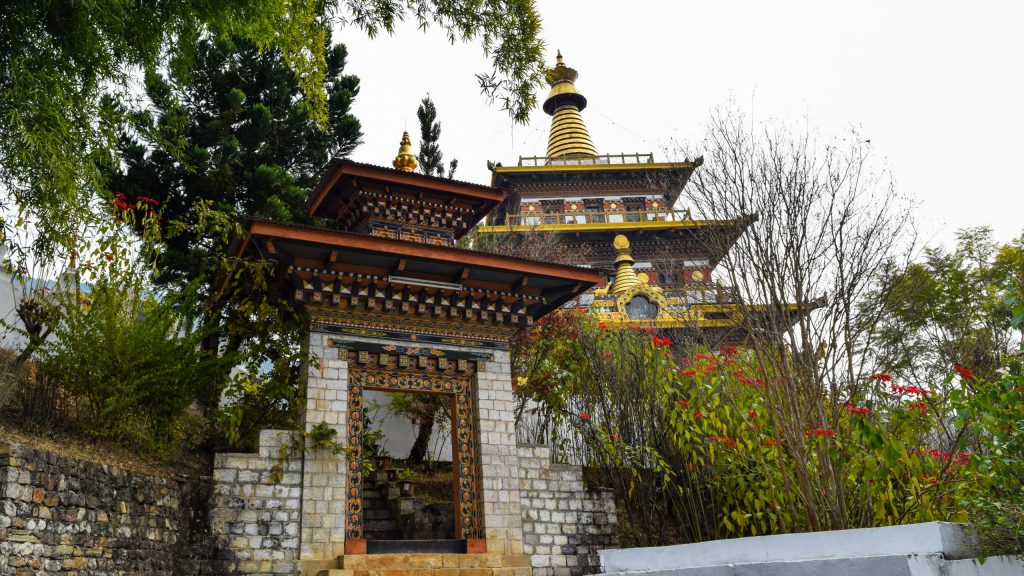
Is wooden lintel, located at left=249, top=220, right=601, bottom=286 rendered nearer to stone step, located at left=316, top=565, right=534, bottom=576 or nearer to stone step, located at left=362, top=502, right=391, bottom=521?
stone step, located at left=316, top=565, right=534, bottom=576

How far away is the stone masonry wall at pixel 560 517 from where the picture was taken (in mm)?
8664

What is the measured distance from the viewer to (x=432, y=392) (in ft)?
29.6

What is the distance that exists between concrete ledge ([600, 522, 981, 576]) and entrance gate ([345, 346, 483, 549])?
2.61m

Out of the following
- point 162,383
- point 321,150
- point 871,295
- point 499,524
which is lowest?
point 499,524

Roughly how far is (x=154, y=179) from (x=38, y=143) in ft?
23.1

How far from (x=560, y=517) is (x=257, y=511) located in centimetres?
353

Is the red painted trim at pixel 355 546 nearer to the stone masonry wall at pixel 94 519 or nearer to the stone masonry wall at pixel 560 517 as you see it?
the stone masonry wall at pixel 94 519

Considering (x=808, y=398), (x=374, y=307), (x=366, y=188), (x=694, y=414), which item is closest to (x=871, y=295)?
(x=808, y=398)

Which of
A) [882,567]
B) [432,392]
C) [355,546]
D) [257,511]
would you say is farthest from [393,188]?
[882,567]

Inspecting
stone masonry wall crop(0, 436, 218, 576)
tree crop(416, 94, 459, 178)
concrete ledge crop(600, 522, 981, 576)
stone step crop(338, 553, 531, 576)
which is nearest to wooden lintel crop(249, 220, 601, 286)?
stone masonry wall crop(0, 436, 218, 576)

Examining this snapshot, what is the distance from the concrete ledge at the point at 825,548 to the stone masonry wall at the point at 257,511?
352 cm

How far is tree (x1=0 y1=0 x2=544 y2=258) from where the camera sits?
17.4 feet

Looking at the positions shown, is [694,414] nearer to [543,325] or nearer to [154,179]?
[543,325]

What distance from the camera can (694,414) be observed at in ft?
28.0
